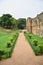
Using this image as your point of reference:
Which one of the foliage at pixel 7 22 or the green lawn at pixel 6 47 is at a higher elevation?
the foliage at pixel 7 22

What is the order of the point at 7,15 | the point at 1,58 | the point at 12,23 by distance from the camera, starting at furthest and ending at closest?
1. the point at 7,15
2. the point at 12,23
3. the point at 1,58

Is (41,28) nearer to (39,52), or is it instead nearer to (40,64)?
(39,52)

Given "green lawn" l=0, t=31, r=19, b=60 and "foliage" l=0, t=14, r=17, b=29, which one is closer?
"green lawn" l=0, t=31, r=19, b=60

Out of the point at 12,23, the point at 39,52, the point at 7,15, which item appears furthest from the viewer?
the point at 7,15

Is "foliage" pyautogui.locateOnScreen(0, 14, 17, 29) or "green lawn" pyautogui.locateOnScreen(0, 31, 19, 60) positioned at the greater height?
"foliage" pyautogui.locateOnScreen(0, 14, 17, 29)

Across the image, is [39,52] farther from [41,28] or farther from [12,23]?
[12,23]

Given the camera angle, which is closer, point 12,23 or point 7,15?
point 12,23

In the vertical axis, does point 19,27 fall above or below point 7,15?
below

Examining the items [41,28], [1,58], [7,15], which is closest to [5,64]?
[1,58]

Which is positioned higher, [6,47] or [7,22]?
[7,22]

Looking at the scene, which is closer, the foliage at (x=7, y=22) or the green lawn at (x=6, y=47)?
the green lawn at (x=6, y=47)

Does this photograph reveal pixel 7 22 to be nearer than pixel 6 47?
No

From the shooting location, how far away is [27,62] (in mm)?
12617

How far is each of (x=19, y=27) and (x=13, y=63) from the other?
3036 inches
